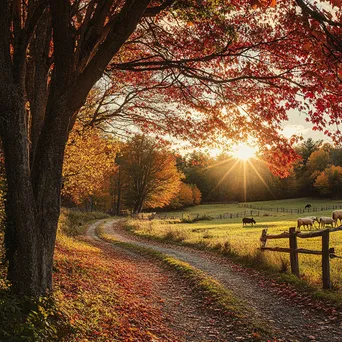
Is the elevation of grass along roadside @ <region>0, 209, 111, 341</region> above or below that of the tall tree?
below

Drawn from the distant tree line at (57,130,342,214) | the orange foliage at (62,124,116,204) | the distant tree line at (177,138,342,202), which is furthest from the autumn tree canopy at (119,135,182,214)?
the distant tree line at (177,138,342,202)

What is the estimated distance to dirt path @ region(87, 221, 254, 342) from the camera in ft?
21.5

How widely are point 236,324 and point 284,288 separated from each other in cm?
324

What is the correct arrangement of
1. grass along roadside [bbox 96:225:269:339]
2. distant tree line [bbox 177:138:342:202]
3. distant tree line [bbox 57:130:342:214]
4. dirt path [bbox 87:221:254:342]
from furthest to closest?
distant tree line [bbox 177:138:342:202] → distant tree line [bbox 57:130:342:214] → grass along roadside [bbox 96:225:269:339] → dirt path [bbox 87:221:254:342]

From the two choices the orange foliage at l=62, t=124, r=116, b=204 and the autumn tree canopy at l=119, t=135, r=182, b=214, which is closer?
the orange foliage at l=62, t=124, r=116, b=204

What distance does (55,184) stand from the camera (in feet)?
19.0

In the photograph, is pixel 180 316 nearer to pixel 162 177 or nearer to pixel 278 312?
pixel 278 312

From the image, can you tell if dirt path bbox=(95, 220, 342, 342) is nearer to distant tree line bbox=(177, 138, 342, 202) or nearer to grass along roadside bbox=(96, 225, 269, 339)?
grass along roadside bbox=(96, 225, 269, 339)

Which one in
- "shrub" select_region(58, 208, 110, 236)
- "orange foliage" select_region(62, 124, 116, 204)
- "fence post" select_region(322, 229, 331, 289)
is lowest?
"shrub" select_region(58, 208, 110, 236)

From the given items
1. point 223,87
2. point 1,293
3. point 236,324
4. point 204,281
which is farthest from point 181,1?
point 204,281

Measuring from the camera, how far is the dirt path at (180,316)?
21.5ft

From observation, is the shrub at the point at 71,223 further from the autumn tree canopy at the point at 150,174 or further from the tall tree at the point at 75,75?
the tall tree at the point at 75,75

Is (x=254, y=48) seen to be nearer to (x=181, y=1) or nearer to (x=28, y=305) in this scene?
(x=181, y=1)

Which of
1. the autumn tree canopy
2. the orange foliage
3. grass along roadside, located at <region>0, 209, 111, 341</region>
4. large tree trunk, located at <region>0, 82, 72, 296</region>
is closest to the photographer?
grass along roadside, located at <region>0, 209, 111, 341</region>
